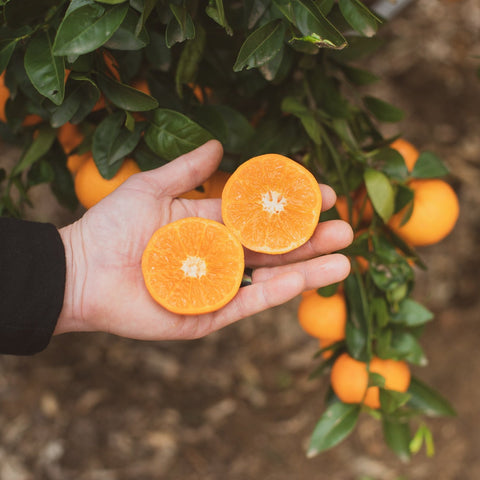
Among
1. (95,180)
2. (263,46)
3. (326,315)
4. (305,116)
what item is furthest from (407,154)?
(95,180)

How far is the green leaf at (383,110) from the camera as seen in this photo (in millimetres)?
1241

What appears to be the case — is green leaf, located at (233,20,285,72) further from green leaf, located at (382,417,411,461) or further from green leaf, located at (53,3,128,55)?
green leaf, located at (382,417,411,461)

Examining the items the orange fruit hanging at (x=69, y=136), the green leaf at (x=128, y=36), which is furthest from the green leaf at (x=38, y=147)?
the green leaf at (x=128, y=36)

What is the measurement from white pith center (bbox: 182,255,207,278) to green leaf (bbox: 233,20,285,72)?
0.47 m

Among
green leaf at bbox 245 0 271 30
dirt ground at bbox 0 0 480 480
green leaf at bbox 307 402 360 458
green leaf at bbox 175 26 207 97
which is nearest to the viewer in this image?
green leaf at bbox 245 0 271 30

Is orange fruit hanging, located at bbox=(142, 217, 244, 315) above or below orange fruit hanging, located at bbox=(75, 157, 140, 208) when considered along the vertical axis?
below

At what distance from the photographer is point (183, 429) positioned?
6.73ft

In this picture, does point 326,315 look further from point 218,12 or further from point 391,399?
point 218,12

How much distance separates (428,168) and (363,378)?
55 centimetres

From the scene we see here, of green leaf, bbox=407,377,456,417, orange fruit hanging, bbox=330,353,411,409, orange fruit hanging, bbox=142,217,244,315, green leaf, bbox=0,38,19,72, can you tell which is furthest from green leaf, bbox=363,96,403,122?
green leaf, bbox=0,38,19,72

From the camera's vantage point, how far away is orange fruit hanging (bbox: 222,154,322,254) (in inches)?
44.4

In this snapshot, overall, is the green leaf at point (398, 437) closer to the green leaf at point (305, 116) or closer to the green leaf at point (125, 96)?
the green leaf at point (305, 116)

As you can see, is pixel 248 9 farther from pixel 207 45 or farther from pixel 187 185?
pixel 187 185

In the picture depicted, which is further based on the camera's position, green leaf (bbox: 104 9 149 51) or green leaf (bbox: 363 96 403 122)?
green leaf (bbox: 363 96 403 122)
